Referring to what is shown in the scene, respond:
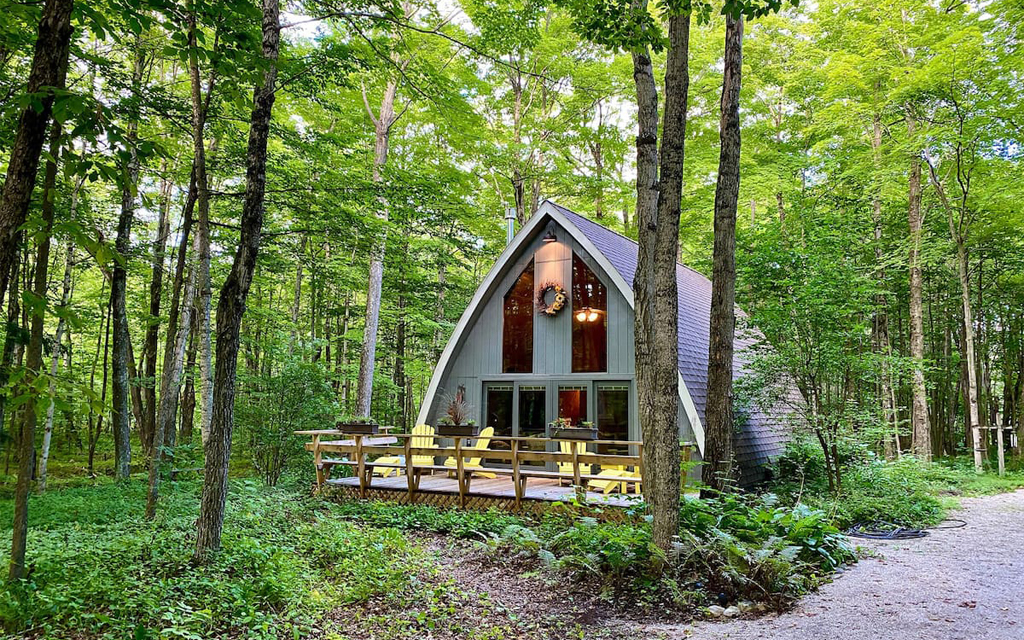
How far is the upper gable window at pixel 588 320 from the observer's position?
9.84 m

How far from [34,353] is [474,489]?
593 cm

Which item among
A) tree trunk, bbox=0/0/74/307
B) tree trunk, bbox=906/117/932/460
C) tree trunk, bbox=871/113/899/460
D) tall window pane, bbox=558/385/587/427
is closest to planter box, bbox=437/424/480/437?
tall window pane, bbox=558/385/587/427

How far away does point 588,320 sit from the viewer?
10.0m

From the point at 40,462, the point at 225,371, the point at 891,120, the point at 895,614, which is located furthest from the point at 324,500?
the point at 891,120

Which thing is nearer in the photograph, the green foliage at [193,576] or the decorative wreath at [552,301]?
the green foliage at [193,576]

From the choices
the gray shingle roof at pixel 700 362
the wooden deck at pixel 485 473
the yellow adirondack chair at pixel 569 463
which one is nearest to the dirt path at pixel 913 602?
the wooden deck at pixel 485 473

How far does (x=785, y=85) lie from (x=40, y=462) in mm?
17903

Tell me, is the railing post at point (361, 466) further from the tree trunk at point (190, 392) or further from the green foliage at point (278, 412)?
the tree trunk at point (190, 392)

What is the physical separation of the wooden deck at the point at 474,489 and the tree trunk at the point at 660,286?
236cm

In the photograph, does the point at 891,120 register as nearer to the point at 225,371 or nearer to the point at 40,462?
the point at 225,371

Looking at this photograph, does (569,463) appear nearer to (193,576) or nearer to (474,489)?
(474,489)

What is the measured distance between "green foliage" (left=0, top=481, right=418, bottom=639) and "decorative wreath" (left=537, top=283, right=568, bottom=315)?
5.10 meters

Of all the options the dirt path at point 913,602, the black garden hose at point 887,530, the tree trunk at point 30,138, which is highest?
the tree trunk at point 30,138

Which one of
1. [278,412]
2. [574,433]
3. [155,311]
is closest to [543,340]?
[574,433]
